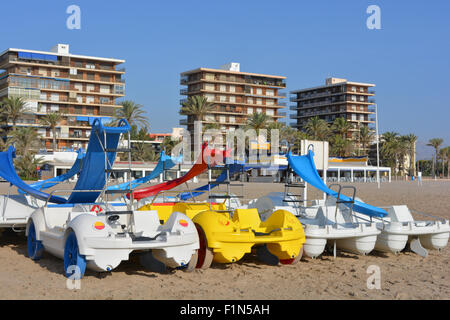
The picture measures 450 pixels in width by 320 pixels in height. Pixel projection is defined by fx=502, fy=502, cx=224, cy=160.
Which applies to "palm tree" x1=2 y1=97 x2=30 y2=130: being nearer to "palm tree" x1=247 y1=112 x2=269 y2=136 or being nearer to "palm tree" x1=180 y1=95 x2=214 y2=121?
"palm tree" x1=180 y1=95 x2=214 y2=121

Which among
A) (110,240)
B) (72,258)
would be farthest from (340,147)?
(110,240)

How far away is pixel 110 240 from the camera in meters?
7.35

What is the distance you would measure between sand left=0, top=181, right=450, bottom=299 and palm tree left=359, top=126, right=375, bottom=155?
9477cm

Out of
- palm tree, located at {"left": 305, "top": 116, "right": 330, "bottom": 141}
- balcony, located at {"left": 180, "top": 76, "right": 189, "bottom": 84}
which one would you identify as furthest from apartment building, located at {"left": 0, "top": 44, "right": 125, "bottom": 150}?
palm tree, located at {"left": 305, "top": 116, "right": 330, "bottom": 141}

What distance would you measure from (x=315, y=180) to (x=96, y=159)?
15.3 feet

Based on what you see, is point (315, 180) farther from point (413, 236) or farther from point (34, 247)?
point (34, 247)

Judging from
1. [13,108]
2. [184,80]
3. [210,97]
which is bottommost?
[13,108]

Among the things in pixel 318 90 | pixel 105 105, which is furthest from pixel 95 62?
pixel 318 90

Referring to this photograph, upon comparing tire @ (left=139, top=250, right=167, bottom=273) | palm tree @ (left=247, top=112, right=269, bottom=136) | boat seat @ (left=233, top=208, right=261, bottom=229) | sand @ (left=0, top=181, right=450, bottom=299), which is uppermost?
palm tree @ (left=247, top=112, right=269, bottom=136)

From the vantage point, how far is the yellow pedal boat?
Answer: 842cm

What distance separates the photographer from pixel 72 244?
783 centimetres

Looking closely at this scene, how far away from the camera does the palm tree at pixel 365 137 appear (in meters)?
101

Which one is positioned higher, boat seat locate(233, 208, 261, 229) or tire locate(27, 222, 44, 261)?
boat seat locate(233, 208, 261, 229)
